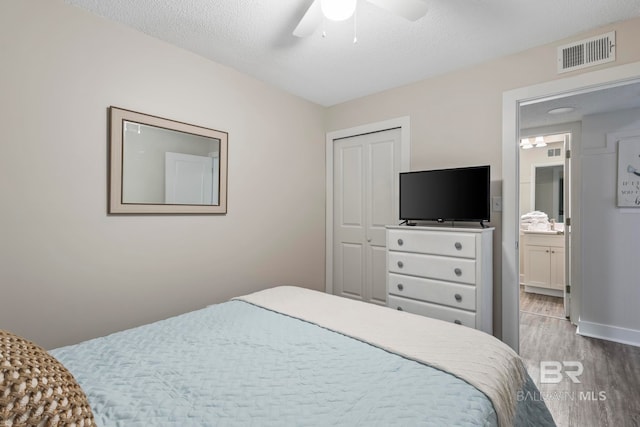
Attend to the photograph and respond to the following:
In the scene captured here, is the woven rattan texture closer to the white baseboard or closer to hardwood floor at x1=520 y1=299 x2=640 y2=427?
hardwood floor at x1=520 y1=299 x2=640 y2=427

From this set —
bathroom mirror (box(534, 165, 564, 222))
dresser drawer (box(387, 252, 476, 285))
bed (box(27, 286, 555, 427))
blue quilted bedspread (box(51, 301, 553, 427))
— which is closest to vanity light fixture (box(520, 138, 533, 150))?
bathroom mirror (box(534, 165, 564, 222))

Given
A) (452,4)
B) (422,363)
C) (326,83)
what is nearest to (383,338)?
(422,363)

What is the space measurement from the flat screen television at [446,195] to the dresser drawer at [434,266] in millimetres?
368

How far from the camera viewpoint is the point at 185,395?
3.31 feet

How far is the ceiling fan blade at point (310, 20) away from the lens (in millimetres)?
1668

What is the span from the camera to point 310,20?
1.77 metres

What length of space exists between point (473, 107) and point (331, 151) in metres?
1.58

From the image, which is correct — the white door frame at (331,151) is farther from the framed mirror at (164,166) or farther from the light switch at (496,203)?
the framed mirror at (164,166)

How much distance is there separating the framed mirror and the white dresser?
5.25 ft

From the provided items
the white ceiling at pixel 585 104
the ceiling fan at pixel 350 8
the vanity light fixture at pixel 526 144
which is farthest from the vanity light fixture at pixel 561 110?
the ceiling fan at pixel 350 8

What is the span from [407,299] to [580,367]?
1.47m

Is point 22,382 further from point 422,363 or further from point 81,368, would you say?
point 422,363

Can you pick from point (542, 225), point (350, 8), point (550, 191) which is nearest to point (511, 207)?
point (350, 8)

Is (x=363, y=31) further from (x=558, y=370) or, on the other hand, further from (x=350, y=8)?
(x=558, y=370)
